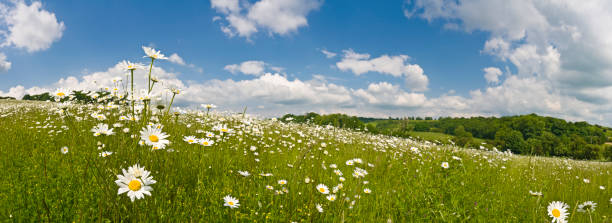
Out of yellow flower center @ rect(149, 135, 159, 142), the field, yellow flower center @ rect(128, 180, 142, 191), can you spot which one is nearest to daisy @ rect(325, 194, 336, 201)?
the field

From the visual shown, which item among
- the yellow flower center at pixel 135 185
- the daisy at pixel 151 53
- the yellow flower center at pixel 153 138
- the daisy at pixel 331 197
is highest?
the daisy at pixel 151 53

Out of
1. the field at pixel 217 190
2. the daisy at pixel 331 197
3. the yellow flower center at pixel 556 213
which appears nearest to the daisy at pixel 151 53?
the field at pixel 217 190

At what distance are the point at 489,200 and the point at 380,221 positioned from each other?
2450 millimetres

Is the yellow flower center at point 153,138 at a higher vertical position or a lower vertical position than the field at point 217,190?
higher

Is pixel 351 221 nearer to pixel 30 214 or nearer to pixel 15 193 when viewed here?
pixel 30 214

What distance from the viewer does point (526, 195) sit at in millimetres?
4711

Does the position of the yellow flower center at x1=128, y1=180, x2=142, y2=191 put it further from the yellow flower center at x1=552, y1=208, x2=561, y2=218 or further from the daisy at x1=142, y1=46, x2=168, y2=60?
the yellow flower center at x1=552, y1=208, x2=561, y2=218

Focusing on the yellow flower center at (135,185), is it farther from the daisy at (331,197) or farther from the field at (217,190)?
the daisy at (331,197)

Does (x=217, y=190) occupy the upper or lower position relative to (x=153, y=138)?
lower

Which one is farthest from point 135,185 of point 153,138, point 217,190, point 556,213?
point 556,213

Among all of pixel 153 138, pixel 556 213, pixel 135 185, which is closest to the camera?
pixel 135 185

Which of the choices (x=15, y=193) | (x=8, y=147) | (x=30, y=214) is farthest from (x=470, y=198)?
(x=8, y=147)

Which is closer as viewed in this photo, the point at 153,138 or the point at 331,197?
the point at 153,138

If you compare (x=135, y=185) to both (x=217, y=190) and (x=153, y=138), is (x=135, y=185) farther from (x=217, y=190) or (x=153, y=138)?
(x=217, y=190)
